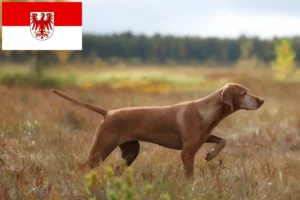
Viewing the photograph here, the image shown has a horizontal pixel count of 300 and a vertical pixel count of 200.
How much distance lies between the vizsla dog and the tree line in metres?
13.3

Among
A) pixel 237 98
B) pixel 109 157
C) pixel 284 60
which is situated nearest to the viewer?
pixel 237 98

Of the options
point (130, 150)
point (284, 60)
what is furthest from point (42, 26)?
point (284, 60)

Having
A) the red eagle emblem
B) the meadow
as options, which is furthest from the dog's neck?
the red eagle emblem

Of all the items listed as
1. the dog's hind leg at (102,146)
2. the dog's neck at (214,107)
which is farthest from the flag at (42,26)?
the dog's neck at (214,107)

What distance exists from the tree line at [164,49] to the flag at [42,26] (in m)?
9.20

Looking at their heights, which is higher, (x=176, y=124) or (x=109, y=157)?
(x=176, y=124)

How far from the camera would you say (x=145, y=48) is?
45969mm

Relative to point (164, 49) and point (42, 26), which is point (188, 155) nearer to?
point (42, 26)

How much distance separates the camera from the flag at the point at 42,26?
9484 millimetres

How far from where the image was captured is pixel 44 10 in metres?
10.0

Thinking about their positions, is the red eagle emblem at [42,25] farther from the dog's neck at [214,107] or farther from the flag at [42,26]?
the dog's neck at [214,107]

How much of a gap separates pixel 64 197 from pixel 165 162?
5.02 ft

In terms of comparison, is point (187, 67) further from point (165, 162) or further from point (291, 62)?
point (165, 162)

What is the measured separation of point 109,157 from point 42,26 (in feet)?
10.8
